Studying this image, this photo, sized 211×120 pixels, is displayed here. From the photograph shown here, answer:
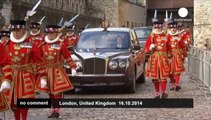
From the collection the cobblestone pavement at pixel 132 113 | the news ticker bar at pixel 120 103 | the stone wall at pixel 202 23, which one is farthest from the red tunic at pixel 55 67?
the stone wall at pixel 202 23

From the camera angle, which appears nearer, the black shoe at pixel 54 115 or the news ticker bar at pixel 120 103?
the news ticker bar at pixel 120 103

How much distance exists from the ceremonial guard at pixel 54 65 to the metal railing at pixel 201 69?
403cm

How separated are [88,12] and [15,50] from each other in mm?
38908

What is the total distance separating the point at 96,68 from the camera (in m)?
13.3

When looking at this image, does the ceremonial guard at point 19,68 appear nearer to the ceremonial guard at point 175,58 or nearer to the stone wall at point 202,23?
the ceremonial guard at point 175,58

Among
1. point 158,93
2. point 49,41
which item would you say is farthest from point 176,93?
point 49,41

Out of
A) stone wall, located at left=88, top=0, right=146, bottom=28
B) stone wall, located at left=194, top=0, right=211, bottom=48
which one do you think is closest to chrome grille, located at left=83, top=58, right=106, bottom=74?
stone wall, located at left=88, top=0, right=146, bottom=28

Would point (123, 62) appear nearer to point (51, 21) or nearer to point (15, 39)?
point (15, 39)

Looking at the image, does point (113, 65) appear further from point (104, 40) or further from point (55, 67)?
point (55, 67)

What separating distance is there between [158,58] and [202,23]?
37.7 m

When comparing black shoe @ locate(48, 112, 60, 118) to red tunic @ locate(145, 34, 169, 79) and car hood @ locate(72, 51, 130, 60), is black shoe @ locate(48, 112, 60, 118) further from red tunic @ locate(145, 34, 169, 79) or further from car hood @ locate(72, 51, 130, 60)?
car hood @ locate(72, 51, 130, 60)

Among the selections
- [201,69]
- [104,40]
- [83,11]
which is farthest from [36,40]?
[83,11]

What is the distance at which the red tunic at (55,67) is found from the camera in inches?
384

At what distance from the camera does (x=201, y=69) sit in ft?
53.4
